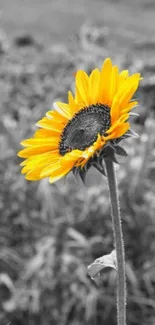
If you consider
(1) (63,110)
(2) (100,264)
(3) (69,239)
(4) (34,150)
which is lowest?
(2) (100,264)

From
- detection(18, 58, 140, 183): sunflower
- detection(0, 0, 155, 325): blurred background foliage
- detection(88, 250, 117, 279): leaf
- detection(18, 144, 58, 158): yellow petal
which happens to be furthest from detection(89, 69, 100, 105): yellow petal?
detection(0, 0, 155, 325): blurred background foliage

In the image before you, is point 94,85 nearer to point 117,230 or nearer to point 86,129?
point 86,129

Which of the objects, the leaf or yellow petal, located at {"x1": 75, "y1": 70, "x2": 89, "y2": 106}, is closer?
the leaf

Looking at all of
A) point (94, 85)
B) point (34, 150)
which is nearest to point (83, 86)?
point (94, 85)

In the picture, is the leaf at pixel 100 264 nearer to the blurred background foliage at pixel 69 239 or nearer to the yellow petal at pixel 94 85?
the yellow petal at pixel 94 85

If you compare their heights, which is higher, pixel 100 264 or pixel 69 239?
pixel 69 239

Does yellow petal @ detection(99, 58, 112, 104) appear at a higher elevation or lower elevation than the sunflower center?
higher

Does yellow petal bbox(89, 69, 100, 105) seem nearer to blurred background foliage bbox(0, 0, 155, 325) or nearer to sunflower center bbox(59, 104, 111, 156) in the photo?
sunflower center bbox(59, 104, 111, 156)

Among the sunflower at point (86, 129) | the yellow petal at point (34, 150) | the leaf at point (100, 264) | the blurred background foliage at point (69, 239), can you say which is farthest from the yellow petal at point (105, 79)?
the blurred background foliage at point (69, 239)

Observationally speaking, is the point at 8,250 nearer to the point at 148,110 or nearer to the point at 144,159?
the point at 144,159
